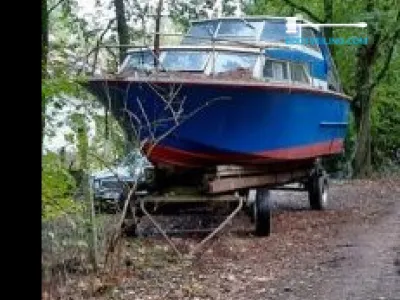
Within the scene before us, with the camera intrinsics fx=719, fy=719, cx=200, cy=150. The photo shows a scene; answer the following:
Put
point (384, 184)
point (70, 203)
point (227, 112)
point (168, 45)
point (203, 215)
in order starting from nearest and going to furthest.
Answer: point (70, 203)
point (227, 112)
point (168, 45)
point (203, 215)
point (384, 184)

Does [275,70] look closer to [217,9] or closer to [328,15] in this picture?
[328,15]

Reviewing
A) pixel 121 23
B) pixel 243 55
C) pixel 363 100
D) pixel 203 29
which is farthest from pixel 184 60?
pixel 363 100

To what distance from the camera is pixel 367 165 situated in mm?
22125

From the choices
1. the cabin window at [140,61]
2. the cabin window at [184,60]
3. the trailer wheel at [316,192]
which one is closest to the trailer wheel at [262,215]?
the cabin window at [184,60]

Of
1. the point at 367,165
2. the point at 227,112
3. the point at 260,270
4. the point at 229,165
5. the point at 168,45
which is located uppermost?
the point at 168,45

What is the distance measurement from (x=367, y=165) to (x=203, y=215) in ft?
38.1

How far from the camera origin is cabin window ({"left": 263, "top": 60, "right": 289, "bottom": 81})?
10.6 metres

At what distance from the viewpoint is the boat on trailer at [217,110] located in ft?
30.2

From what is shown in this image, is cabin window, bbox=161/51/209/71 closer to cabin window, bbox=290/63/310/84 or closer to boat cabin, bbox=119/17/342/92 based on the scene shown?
boat cabin, bbox=119/17/342/92

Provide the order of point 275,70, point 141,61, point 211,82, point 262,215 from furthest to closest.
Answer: point 275,70
point 141,61
point 262,215
point 211,82

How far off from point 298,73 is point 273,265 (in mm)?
4501

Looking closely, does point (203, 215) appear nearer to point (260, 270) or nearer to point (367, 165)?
point (260, 270)

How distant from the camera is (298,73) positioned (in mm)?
11773
